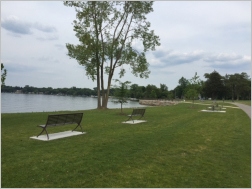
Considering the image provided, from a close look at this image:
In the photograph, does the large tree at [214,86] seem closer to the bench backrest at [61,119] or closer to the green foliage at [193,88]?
the green foliage at [193,88]

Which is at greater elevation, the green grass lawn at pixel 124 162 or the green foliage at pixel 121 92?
the green foliage at pixel 121 92

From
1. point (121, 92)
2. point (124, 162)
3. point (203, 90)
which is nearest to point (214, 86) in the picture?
point (203, 90)

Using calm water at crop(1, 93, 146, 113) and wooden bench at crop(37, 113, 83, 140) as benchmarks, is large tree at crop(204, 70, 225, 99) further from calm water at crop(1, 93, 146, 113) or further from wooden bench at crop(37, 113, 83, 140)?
wooden bench at crop(37, 113, 83, 140)

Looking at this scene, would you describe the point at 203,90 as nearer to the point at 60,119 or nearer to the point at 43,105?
the point at 43,105

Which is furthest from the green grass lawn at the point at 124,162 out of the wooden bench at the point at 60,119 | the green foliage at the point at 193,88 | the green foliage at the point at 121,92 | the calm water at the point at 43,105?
the green foliage at the point at 193,88

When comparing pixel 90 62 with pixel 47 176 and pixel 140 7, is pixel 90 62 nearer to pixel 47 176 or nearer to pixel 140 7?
pixel 140 7

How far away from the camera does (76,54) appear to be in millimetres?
22609

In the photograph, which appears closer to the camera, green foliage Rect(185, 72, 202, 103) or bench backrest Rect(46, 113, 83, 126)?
bench backrest Rect(46, 113, 83, 126)

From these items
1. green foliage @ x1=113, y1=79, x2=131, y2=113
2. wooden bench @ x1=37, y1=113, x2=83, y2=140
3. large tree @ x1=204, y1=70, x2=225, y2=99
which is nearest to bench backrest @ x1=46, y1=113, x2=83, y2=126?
wooden bench @ x1=37, y1=113, x2=83, y2=140

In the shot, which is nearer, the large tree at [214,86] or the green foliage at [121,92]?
the green foliage at [121,92]

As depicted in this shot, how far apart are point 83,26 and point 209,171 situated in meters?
20.0

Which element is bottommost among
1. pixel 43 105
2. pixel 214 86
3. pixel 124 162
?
pixel 43 105

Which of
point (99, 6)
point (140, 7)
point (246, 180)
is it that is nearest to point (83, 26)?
point (99, 6)

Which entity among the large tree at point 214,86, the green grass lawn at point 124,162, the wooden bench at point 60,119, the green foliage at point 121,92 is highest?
the large tree at point 214,86
